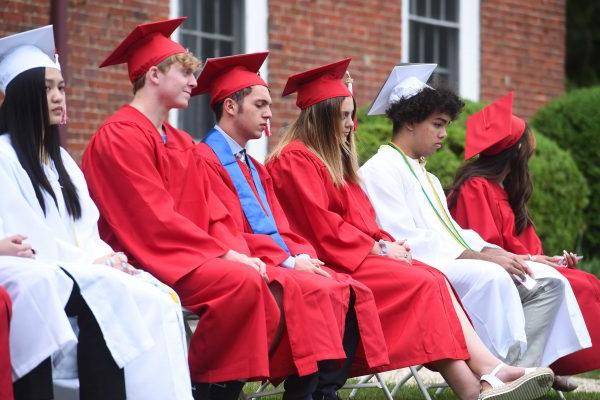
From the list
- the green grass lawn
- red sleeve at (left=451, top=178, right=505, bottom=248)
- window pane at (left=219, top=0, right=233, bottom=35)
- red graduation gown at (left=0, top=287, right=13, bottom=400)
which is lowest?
the green grass lawn

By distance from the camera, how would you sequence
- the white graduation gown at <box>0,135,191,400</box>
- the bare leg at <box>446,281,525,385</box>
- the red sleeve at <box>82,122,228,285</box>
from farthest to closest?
the bare leg at <box>446,281,525,385</box>
the red sleeve at <box>82,122,228,285</box>
the white graduation gown at <box>0,135,191,400</box>

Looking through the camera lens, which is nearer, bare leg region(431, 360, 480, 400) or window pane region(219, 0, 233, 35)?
bare leg region(431, 360, 480, 400)

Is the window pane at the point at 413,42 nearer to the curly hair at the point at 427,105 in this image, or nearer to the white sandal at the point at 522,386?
the curly hair at the point at 427,105

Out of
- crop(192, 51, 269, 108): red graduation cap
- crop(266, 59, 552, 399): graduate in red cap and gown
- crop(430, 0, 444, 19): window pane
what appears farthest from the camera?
crop(430, 0, 444, 19): window pane

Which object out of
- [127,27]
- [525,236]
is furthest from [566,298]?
[127,27]

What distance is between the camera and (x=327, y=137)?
6980 millimetres

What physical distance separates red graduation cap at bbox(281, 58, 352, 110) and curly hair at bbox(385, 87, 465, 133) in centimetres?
50

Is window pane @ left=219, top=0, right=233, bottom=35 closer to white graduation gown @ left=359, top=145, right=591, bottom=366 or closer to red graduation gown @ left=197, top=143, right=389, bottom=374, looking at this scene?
white graduation gown @ left=359, top=145, right=591, bottom=366

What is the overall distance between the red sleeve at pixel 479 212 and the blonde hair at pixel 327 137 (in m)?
1.06

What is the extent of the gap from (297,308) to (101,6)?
4873 mm

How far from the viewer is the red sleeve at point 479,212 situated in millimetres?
7797

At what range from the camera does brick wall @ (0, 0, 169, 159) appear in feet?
32.4

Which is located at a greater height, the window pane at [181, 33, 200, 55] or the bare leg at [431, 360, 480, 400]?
the window pane at [181, 33, 200, 55]

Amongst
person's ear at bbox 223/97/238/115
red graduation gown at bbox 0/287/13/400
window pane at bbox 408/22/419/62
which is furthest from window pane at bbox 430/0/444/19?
red graduation gown at bbox 0/287/13/400
